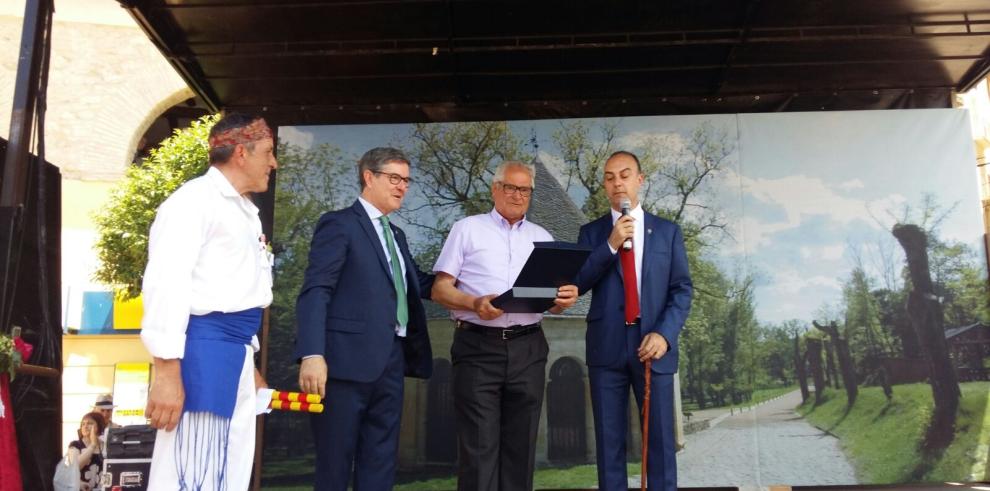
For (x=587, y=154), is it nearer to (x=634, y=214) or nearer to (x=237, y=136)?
(x=634, y=214)

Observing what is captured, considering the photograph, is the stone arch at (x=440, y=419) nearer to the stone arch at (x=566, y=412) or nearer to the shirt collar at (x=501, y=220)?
the stone arch at (x=566, y=412)

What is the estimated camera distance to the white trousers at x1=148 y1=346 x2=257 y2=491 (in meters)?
2.14

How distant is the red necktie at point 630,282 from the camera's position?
3.54 metres

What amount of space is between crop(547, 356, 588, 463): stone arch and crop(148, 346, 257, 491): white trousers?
11.0 ft

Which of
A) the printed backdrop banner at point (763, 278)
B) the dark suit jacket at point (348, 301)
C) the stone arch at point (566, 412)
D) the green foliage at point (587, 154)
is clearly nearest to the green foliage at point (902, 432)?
the printed backdrop banner at point (763, 278)

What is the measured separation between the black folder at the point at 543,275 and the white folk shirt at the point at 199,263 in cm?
111

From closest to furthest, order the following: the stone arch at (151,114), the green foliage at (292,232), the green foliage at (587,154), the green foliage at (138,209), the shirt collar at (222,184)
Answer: the shirt collar at (222,184), the green foliage at (292,232), the green foliage at (587,154), the green foliage at (138,209), the stone arch at (151,114)

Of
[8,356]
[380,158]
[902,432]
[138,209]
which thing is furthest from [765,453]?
[138,209]

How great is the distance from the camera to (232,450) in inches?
91.1

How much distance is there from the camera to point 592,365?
11.8ft

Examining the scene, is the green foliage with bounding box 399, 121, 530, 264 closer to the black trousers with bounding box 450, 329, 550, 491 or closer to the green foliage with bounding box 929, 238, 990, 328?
the black trousers with bounding box 450, 329, 550, 491

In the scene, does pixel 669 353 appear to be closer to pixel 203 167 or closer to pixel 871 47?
pixel 871 47

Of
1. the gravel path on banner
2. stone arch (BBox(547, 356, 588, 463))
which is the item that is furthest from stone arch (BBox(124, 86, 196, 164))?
the gravel path on banner

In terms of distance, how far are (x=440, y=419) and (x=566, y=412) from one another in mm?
916
